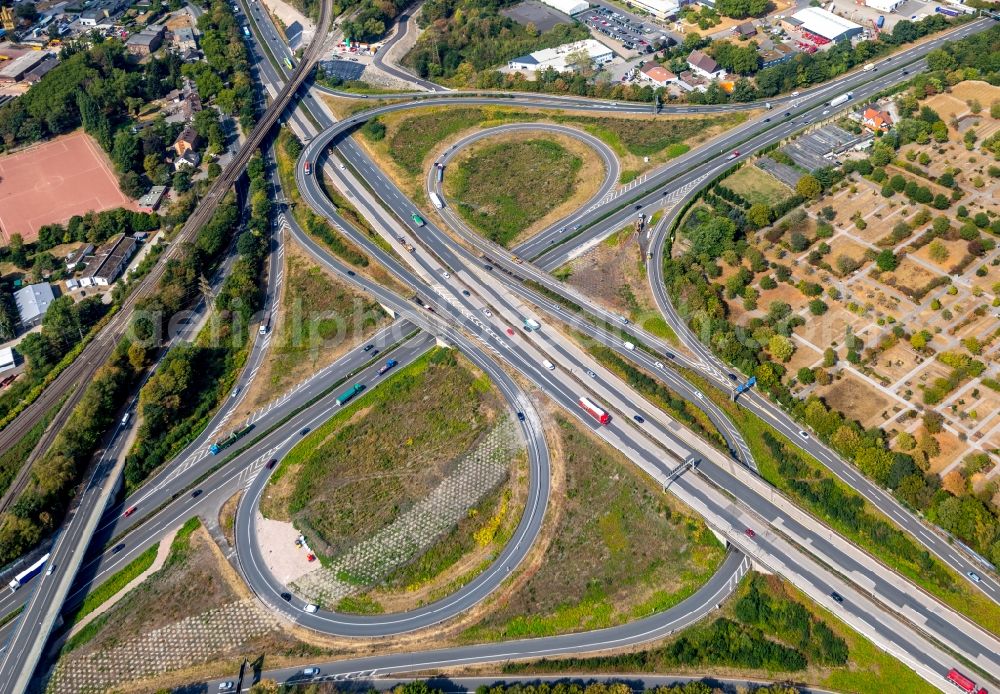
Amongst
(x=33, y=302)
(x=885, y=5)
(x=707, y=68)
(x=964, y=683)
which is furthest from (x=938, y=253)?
(x=33, y=302)

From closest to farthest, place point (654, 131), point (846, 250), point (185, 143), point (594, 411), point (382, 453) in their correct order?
point (382, 453) → point (594, 411) → point (846, 250) → point (654, 131) → point (185, 143)

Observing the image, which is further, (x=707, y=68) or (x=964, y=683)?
(x=707, y=68)

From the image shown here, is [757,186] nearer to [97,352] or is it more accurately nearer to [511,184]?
[511,184]

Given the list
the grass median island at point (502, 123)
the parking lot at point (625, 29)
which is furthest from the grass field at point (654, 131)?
the parking lot at point (625, 29)

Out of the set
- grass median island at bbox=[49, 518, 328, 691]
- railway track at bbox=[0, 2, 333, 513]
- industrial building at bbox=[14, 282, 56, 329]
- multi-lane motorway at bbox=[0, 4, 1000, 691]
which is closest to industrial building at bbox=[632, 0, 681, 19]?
multi-lane motorway at bbox=[0, 4, 1000, 691]

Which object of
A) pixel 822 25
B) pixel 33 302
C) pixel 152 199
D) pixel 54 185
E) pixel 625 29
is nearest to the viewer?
pixel 33 302

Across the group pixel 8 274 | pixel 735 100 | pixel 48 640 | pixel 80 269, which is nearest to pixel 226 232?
pixel 80 269

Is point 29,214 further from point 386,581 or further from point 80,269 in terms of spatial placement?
point 386,581

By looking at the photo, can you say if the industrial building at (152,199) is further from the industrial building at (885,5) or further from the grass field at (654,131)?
the industrial building at (885,5)
